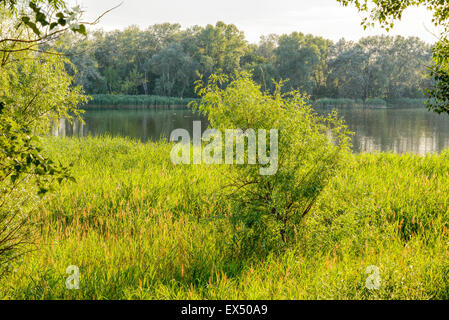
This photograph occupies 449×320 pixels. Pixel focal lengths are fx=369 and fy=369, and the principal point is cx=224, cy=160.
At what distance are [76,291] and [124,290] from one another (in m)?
0.58

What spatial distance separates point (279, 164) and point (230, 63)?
70.1m

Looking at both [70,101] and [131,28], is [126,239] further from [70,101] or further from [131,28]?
[131,28]

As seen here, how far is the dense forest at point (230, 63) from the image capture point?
7015cm

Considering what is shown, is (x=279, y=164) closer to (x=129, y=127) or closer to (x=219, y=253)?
(x=219, y=253)

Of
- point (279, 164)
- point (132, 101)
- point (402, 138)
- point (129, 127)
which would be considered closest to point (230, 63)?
point (132, 101)

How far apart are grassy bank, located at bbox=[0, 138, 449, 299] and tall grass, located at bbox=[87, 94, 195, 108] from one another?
5982 centimetres

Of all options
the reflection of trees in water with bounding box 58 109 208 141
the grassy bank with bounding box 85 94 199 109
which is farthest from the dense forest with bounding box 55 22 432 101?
the reflection of trees in water with bounding box 58 109 208 141

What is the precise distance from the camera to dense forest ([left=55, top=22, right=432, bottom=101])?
230ft

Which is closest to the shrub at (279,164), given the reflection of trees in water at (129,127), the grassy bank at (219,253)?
the grassy bank at (219,253)

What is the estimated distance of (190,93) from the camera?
79875 mm

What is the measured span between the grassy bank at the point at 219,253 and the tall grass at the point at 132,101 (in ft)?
196

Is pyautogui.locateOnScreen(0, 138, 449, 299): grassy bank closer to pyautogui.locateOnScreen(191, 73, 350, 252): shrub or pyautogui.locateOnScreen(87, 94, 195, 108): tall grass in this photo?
pyautogui.locateOnScreen(191, 73, 350, 252): shrub

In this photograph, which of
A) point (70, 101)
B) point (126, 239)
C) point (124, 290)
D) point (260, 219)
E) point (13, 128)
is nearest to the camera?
point (13, 128)
